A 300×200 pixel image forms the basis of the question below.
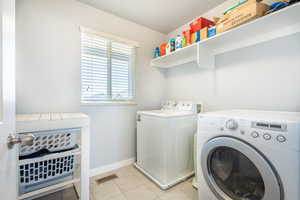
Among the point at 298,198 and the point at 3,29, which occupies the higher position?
the point at 3,29

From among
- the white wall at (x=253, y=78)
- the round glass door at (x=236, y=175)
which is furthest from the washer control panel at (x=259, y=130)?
the white wall at (x=253, y=78)

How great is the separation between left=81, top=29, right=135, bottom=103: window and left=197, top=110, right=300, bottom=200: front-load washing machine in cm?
132

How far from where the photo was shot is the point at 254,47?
4.67ft

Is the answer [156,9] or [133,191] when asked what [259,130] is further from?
[156,9]

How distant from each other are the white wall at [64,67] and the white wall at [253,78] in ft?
3.45

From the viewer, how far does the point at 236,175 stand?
0.98m

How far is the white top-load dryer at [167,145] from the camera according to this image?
4.87 feet

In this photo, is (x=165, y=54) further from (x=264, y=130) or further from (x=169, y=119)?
(x=264, y=130)

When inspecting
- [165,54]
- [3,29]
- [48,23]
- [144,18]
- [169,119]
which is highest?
[144,18]

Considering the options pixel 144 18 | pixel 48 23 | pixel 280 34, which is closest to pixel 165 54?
pixel 144 18

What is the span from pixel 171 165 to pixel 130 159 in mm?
824

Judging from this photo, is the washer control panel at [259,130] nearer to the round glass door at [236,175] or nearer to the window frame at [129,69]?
the round glass door at [236,175]

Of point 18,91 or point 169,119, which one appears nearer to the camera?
point 18,91

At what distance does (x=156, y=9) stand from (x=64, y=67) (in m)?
1.45
